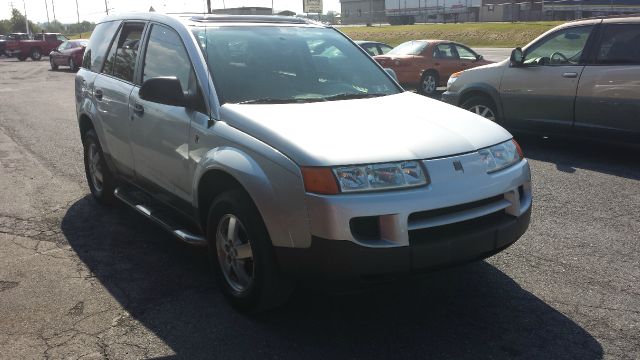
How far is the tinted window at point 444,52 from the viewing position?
1672 cm

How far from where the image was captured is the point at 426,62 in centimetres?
1655

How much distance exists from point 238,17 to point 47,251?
8.00ft

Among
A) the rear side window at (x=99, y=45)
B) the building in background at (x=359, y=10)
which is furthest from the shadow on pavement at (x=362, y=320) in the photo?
the building in background at (x=359, y=10)

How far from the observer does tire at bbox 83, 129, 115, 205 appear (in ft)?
18.8

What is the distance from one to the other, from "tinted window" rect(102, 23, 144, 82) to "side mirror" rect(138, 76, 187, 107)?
1.15 meters

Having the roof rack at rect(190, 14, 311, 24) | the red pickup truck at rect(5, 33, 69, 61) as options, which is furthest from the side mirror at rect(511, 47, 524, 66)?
the red pickup truck at rect(5, 33, 69, 61)

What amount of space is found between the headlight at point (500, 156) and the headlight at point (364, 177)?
51 centimetres

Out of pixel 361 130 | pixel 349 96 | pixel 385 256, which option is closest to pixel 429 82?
pixel 349 96

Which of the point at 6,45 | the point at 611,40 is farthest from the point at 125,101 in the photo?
the point at 6,45

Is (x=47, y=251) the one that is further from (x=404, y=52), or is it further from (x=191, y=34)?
(x=404, y=52)

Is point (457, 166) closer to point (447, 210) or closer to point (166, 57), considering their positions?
point (447, 210)

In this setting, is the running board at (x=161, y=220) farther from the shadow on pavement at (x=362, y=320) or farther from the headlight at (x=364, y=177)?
the headlight at (x=364, y=177)

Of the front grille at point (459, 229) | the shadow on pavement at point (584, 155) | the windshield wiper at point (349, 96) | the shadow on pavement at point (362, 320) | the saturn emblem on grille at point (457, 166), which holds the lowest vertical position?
the shadow on pavement at point (362, 320)

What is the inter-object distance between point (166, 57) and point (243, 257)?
1.78 meters
